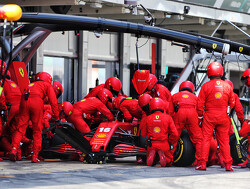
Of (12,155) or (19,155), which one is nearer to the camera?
(12,155)

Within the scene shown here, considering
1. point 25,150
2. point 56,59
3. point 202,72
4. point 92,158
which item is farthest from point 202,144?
point 56,59

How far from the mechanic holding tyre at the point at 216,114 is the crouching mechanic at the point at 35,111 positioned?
2.79 meters

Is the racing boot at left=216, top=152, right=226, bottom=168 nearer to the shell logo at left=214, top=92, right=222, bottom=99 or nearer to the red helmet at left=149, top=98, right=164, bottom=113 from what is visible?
the shell logo at left=214, top=92, right=222, bottom=99

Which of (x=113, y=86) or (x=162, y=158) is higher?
(x=113, y=86)

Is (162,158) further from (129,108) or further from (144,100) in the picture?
(129,108)

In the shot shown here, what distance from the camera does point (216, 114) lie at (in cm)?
1084

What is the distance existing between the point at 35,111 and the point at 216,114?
3408 mm

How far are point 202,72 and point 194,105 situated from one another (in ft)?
13.2

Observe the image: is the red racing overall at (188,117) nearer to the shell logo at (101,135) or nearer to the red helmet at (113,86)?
the shell logo at (101,135)

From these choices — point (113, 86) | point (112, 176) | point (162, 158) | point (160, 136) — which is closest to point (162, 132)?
point (160, 136)

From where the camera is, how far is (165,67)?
25562mm

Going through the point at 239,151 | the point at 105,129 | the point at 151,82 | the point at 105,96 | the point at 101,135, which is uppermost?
the point at 151,82

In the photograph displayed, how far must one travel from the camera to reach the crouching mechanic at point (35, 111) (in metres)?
11.7

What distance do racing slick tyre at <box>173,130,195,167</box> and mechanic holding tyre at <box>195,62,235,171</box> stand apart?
0.67m
